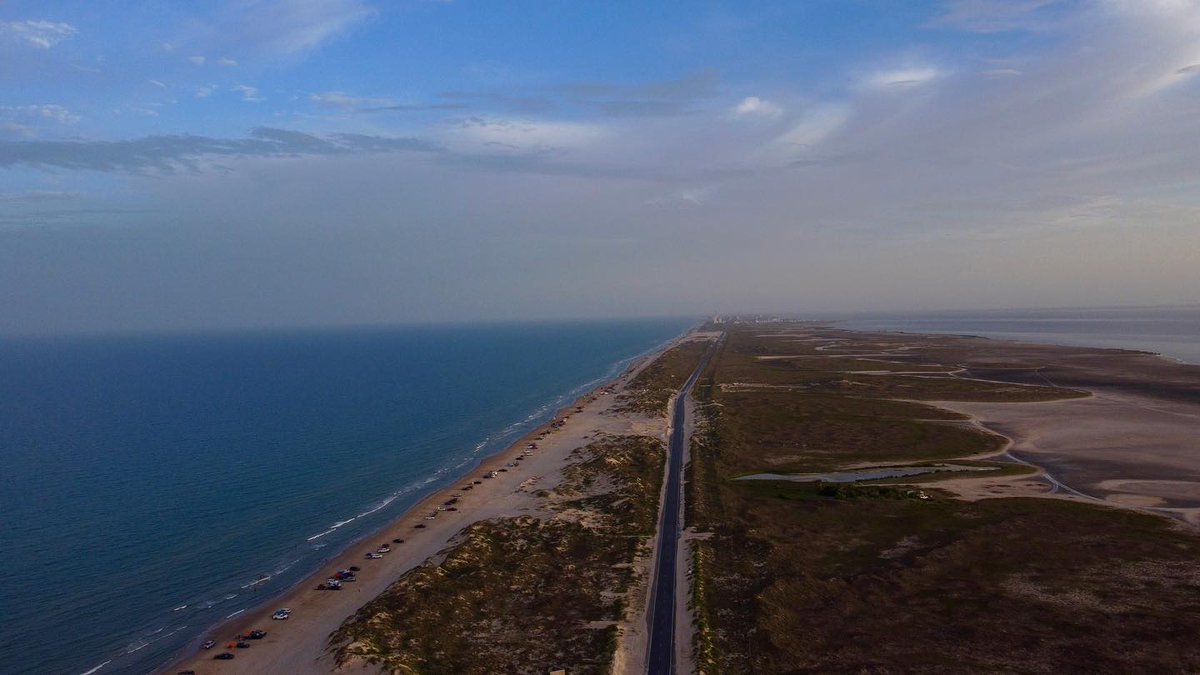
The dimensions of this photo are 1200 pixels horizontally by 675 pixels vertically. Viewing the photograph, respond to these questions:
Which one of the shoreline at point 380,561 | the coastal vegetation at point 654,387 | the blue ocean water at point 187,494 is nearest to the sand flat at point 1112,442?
the coastal vegetation at point 654,387

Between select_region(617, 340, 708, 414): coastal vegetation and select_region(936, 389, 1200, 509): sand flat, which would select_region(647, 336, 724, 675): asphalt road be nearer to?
select_region(617, 340, 708, 414): coastal vegetation

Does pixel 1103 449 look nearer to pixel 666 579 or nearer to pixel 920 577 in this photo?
pixel 920 577

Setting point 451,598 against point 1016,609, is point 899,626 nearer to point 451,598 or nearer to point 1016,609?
point 1016,609

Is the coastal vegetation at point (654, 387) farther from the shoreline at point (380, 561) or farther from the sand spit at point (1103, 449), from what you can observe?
the sand spit at point (1103, 449)

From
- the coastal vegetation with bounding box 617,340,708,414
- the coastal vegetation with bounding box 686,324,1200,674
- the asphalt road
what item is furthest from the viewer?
the coastal vegetation with bounding box 617,340,708,414

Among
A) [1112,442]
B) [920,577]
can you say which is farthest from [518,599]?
[1112,442]

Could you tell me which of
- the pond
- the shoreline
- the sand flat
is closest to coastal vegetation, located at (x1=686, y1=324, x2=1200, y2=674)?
the pond

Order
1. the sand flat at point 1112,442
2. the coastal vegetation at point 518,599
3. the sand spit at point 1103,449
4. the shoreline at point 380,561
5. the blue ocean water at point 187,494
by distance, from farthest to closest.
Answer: the sand flat at point 1112,442 → the sand spit at point 1103,449 → the blue ocean water at point 187,494 → the shoreline at point 380,561 → the coastal vegetation at point 518,599
